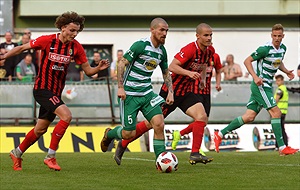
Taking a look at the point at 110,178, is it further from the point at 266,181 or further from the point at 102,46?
the point at 102,46

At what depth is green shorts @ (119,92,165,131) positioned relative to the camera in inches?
496

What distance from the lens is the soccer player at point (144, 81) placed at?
12.4 metres

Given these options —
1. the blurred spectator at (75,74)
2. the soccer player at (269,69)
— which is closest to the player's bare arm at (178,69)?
the soccer player at (269,69)

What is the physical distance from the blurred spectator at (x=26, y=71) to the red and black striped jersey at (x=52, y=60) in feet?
35.0

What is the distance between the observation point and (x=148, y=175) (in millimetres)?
11875

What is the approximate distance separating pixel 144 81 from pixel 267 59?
4345mm

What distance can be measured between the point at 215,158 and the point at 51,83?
178 inches

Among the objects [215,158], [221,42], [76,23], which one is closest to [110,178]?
[76,23]

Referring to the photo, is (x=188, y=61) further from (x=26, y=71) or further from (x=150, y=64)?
(x=26, y=71)

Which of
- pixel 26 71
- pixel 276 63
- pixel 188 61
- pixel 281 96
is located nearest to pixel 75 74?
pixel 26 71

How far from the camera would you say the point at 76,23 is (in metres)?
12.6

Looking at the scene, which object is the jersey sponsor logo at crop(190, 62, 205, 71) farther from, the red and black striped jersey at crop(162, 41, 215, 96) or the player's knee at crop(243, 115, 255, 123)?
the player's knee at crop(243, 115, 255, 123)

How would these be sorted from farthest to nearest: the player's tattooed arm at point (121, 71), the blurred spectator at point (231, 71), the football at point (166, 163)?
1. the blurred spectator at point (231, 71)
2. the player's tattooed arm at point (121, 71)
3. the football at point (166, 163)

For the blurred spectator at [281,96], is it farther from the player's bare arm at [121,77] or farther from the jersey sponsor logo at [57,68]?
the jersey sponsor logo at [57,68]
